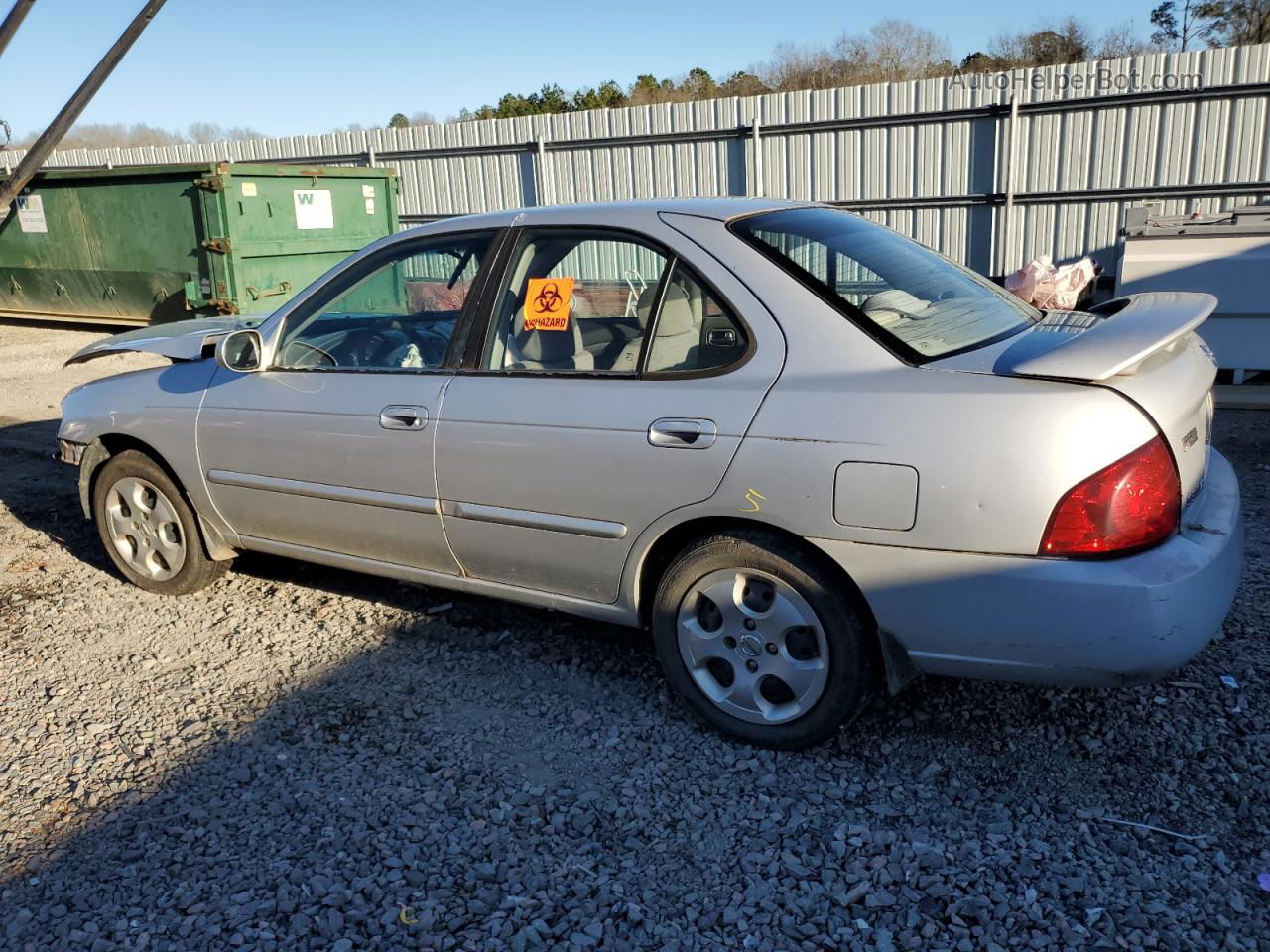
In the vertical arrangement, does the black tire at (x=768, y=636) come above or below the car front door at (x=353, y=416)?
below

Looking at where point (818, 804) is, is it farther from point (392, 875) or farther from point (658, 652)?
point (392, 875)

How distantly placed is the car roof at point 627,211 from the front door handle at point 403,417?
2.35ft

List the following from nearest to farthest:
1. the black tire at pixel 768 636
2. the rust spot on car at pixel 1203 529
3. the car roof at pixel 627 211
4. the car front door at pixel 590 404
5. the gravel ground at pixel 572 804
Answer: the gravel ground at pixel 572 804
the rust spot on car at pixel 1203 529
the black tire at pixel 768 636
the car front door at pixel 590 404
the car roof at pixel 627 211

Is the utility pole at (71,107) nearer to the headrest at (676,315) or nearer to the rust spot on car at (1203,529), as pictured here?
the headrest at (676,315)

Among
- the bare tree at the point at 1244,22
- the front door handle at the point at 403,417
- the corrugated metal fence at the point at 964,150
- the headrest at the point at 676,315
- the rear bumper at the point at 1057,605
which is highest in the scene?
the bare tree at the point at 1244,22

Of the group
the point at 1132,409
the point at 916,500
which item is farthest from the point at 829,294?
the point at 1132,409

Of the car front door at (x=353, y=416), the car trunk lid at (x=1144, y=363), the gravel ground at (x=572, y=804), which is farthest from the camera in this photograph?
the car front door at (x=353, y=416)

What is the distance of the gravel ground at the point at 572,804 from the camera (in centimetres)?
253

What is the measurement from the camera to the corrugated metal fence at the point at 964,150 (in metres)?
12.0

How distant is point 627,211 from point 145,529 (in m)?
2.80

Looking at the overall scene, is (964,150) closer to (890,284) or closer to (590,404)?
(890,284)

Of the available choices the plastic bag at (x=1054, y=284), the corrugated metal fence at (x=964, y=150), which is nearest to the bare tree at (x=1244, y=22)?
the corrugated metal fence at (x=964, y=150)

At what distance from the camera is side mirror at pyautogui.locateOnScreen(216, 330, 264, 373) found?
161 inches

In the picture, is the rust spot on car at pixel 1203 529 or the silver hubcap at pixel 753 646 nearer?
the rust spot on car at pixel 1203 529
